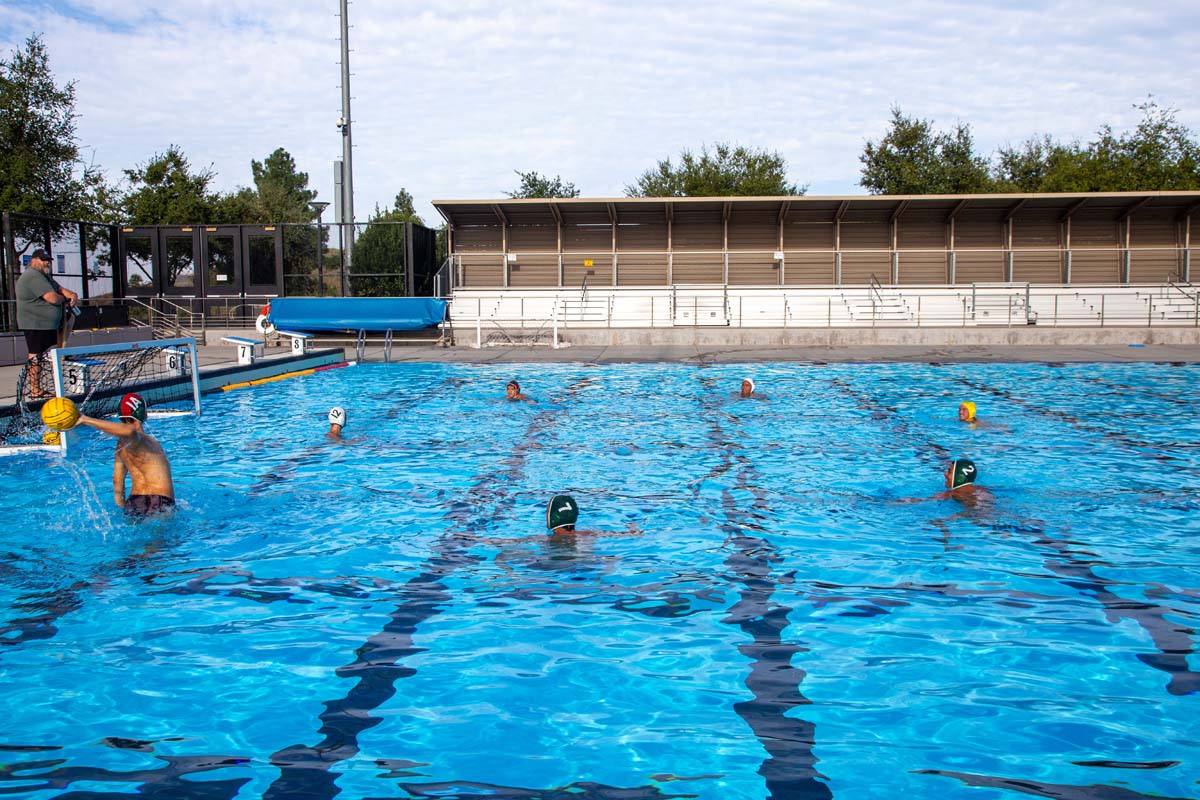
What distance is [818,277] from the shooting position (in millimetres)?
32469

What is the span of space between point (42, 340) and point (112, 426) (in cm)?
648

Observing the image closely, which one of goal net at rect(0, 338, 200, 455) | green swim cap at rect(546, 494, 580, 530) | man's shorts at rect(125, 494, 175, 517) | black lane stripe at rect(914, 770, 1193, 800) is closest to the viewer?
black lane stripe at rect(914, 770, 1193, 800)

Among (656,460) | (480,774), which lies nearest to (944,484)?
(656,460)

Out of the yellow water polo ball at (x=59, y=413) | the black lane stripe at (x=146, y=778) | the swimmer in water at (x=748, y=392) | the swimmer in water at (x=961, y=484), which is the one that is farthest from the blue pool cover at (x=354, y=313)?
the black lane stripe at (x=146, y=778)

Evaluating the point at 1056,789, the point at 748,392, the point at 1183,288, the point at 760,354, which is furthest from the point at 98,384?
the point at 1183,288

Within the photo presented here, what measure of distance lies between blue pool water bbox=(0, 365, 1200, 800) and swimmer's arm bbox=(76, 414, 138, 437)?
85 centimetres

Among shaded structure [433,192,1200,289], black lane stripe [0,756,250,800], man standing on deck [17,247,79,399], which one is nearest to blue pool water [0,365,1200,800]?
black lane stripe [0,756,250,800]

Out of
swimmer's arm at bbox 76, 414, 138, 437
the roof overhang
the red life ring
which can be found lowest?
swimmer's arm at bbox 76, 414, 138, 437

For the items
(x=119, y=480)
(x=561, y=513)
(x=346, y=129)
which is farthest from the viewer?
(x=346, y=129)

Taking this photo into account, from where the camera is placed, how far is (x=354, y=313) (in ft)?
79.3

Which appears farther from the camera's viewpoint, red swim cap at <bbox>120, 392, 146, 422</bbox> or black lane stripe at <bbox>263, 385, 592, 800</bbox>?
red swim cap at <bbox>120, 392, 146, 422</bbox>

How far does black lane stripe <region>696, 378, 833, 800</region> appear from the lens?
12.6 feet

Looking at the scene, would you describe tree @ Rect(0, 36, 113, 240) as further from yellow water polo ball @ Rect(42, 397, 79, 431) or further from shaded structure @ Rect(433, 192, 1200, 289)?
yellow water polo ball @ Rect(42, 397, 79, 431)

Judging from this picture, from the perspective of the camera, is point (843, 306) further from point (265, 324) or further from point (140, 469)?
point (140, 469)
